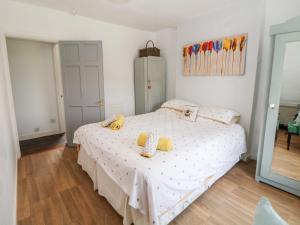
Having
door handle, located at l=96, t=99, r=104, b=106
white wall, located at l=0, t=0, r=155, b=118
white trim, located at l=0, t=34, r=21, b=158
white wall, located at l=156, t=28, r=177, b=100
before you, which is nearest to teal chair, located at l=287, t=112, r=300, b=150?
white wall, located at l=156, t=28, r=177, b=100

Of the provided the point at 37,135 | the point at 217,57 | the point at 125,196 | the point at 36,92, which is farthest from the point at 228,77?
the point at 37,135

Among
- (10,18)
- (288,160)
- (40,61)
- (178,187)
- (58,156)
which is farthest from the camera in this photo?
(40,61)

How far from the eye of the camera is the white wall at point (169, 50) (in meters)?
3.95

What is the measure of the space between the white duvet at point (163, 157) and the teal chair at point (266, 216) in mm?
778

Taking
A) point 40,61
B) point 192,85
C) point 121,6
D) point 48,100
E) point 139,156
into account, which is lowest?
point 139,156

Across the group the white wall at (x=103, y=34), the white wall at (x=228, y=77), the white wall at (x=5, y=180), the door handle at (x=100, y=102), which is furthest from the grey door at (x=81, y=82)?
the white wall at (x=228, y=77)

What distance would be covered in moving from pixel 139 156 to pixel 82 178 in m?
1.27

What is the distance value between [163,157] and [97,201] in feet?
3.29

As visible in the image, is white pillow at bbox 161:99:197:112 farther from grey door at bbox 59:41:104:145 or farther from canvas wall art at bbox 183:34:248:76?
grey door at bbox 59:41:104:145

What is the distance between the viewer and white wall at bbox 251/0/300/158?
2.16 meters

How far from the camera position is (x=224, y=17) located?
291 cm

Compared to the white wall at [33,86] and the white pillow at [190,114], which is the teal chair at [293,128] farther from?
the white wall at [33,86]

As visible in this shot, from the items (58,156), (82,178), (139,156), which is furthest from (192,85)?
(58,156)

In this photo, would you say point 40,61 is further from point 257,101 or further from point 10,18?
point 257,101
